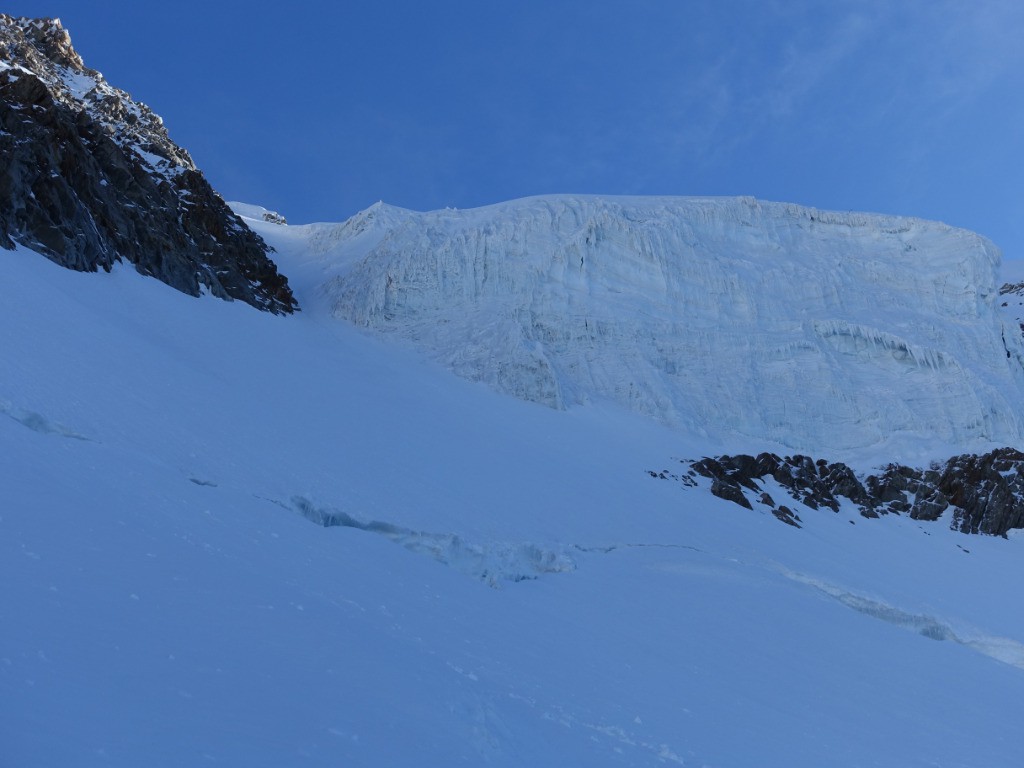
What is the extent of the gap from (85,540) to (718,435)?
35.4 meters

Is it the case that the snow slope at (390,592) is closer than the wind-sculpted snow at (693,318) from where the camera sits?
Yes

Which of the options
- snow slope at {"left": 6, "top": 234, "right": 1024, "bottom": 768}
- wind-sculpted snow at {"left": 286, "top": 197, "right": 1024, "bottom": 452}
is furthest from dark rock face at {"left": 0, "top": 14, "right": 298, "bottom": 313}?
wind-sculpted snow at {"left": 286, "top": 197, "right": 1024, "bottom": 452}

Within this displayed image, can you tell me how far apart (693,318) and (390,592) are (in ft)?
122

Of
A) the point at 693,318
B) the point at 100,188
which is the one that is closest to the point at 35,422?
the point at 100,188

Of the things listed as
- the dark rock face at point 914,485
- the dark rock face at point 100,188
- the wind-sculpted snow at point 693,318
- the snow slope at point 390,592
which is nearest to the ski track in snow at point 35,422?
the snow slope at point 390,592

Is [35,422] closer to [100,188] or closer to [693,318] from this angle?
[100,188]

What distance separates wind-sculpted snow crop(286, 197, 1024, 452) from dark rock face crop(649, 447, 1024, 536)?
251 centimetres

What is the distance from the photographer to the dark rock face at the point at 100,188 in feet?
97.8

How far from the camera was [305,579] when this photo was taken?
35.4 feet

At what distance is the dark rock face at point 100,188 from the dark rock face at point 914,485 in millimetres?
25906

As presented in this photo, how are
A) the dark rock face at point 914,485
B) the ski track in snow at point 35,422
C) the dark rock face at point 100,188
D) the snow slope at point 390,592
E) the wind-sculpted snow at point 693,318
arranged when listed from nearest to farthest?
the snow slope at point 390,592, the ski track in snow at point 35,422, the dark rock face at point 100,188, the dark rock face at point 914,485, the wind-sculpted snow at point 693,318

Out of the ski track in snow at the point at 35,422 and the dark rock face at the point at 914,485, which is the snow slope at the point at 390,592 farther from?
the dark rock face at the point at 914,485

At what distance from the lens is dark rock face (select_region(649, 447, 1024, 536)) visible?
37688mm

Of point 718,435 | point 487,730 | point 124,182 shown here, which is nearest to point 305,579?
point 487,730
